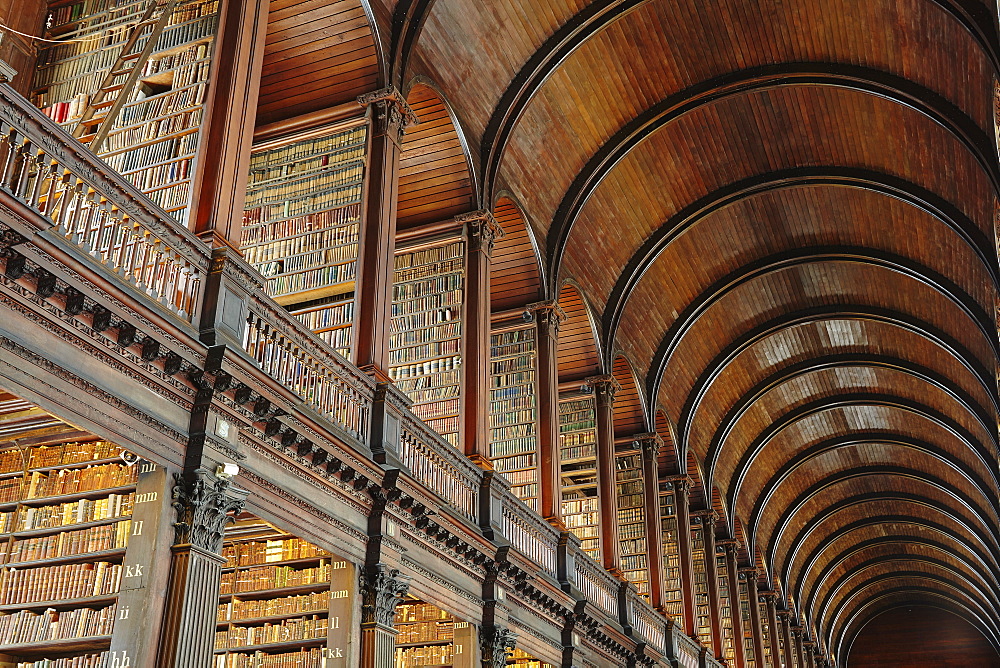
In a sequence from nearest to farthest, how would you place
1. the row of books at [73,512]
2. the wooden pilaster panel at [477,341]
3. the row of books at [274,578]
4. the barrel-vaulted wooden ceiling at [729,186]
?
the row of books at [73,512]
the row of books at [274,578]
the wooden pilaster panel at [477,341]
the barrel-vaulted wooden ceiling at [729,186]

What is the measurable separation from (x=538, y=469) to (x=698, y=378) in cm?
798

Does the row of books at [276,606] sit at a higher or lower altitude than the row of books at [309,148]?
lower

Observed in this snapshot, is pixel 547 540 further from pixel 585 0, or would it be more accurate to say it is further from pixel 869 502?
pixel 869 502

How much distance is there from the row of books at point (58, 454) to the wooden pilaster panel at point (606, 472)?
8.68 m

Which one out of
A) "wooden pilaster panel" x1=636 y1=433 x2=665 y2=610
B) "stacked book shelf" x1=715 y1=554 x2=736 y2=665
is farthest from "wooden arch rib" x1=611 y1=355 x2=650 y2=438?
"stacked book shelf" x1=715 y1=554 x2=736 y2=665

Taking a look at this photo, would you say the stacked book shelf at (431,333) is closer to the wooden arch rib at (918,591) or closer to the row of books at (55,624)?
the row of books at (55,624)

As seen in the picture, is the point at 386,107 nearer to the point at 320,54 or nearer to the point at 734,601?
the point at 320,54

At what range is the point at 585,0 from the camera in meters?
11.9

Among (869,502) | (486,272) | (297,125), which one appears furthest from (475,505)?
(869,502)

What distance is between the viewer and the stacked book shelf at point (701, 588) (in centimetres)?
1991

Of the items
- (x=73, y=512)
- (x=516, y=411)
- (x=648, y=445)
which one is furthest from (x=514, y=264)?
(x=73, y=512)

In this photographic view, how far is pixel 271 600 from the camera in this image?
7961 mm

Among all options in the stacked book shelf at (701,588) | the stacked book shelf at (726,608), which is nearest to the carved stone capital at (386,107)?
the stacked book shelf at (701,588)

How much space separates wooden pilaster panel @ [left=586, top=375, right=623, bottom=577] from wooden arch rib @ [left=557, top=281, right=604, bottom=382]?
0.31 meters
